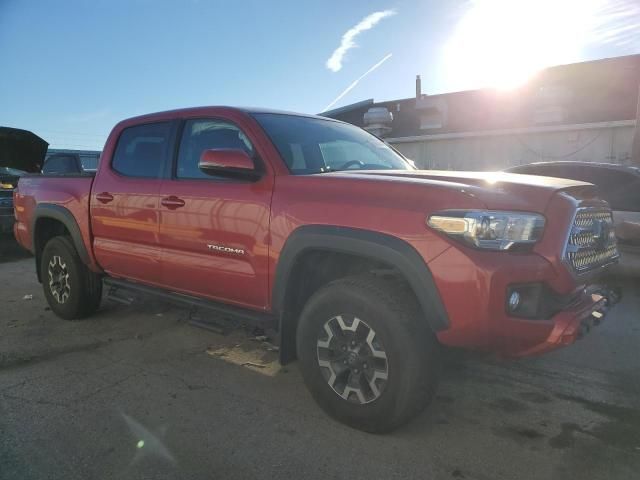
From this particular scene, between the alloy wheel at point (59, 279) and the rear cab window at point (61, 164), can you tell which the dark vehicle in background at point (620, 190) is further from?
the rear cab window at point (61, 164)

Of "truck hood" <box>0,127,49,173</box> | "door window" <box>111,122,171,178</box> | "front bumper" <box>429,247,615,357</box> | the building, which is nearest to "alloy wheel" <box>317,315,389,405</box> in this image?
"front bumper" <box>429,247,615,357</box>

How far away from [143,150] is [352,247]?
8.19 ft

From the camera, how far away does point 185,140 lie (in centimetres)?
409

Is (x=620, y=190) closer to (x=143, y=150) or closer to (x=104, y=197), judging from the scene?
(x=143, y=150)

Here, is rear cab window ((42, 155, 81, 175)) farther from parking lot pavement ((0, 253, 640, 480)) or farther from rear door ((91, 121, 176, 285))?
parking lot pavement ((0, 253, 640, 480))

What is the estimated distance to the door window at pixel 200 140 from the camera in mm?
3756

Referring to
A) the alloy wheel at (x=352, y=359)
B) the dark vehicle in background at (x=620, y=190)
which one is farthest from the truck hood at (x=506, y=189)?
the dark vehicle in background at (x=620, y=190)

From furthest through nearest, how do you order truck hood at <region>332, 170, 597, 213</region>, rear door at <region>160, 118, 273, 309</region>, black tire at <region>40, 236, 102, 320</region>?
black tire at <region>40, 236, 102, 320</region>
rear door at <region>160, 118, 273, 309</region>
truck hood at <region>332, 170, 597, 213</region>

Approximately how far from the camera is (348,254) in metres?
3.05

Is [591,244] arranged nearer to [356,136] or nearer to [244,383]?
[356,136]

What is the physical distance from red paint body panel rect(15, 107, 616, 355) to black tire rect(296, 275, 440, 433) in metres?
0.20

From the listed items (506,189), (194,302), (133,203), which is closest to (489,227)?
(506,189)

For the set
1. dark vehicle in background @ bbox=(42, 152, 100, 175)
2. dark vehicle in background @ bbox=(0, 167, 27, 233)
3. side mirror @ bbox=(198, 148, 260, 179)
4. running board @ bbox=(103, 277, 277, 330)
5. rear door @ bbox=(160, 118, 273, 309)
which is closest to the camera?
side mirror @ bbox=(198, 148, 260, 179)

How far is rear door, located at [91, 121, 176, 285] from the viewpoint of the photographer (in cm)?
414
